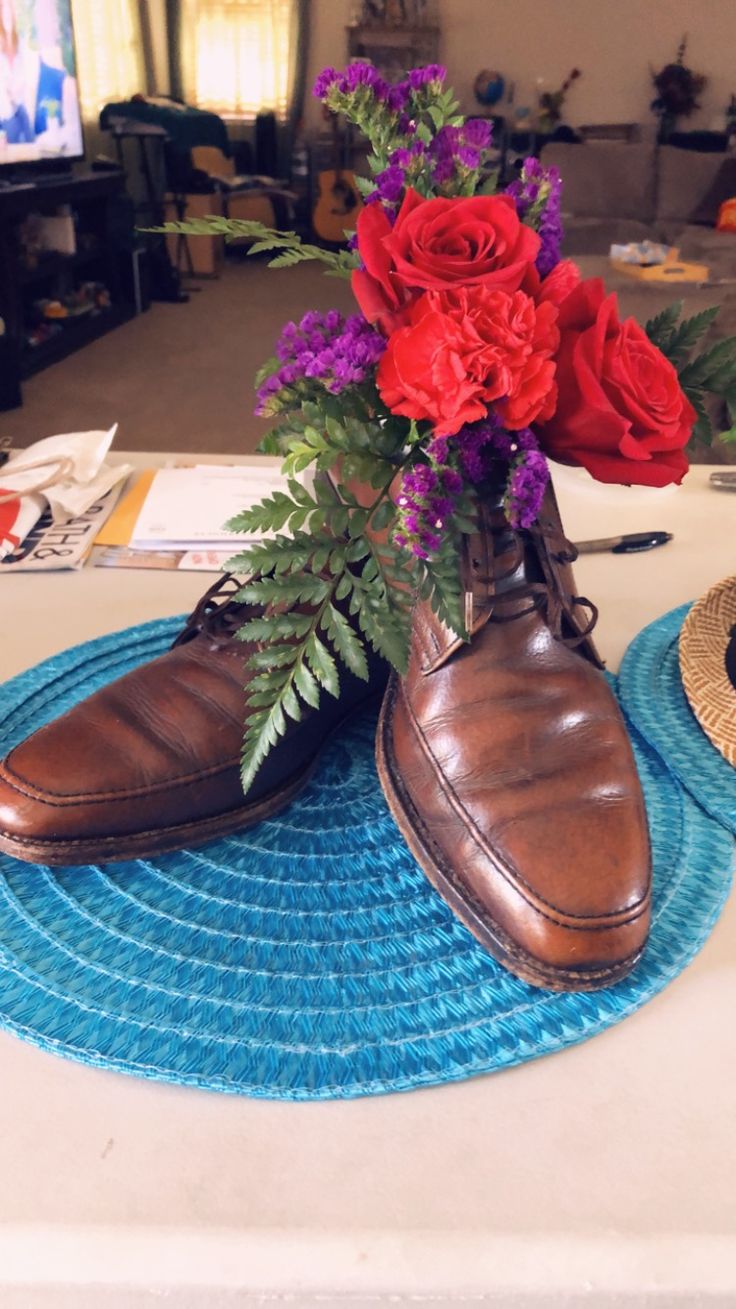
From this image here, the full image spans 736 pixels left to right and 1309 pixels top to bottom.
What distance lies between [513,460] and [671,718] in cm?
23

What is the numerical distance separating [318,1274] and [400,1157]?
0.15 ft

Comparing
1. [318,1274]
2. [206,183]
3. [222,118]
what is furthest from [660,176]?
[318,1274]

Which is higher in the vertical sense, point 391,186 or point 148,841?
point 391,186

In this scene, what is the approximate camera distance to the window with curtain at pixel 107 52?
4312 millimetres

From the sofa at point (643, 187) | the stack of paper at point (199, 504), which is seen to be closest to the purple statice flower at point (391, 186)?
the stack of paper at point (199, 504)

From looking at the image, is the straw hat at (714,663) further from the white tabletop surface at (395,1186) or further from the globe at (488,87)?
the globe at (488,87)

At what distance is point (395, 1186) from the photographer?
1.02ft

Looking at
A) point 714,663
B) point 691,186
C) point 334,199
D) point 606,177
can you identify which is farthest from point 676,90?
point 714,663

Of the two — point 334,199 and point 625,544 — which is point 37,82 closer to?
point 334,199

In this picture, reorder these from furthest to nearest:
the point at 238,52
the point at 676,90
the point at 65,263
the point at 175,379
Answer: the point at 238,52, the point at 676,90, the point at 65,263, the point at 175,379

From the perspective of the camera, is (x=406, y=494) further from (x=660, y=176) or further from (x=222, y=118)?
(x=222, y=118)

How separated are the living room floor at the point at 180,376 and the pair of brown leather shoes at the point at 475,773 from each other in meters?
1.48

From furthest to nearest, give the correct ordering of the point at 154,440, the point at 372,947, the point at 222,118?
1. the point at 222,118
2. the point at 154,440
3. the point at 372,947

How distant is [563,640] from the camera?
1.52 ft
